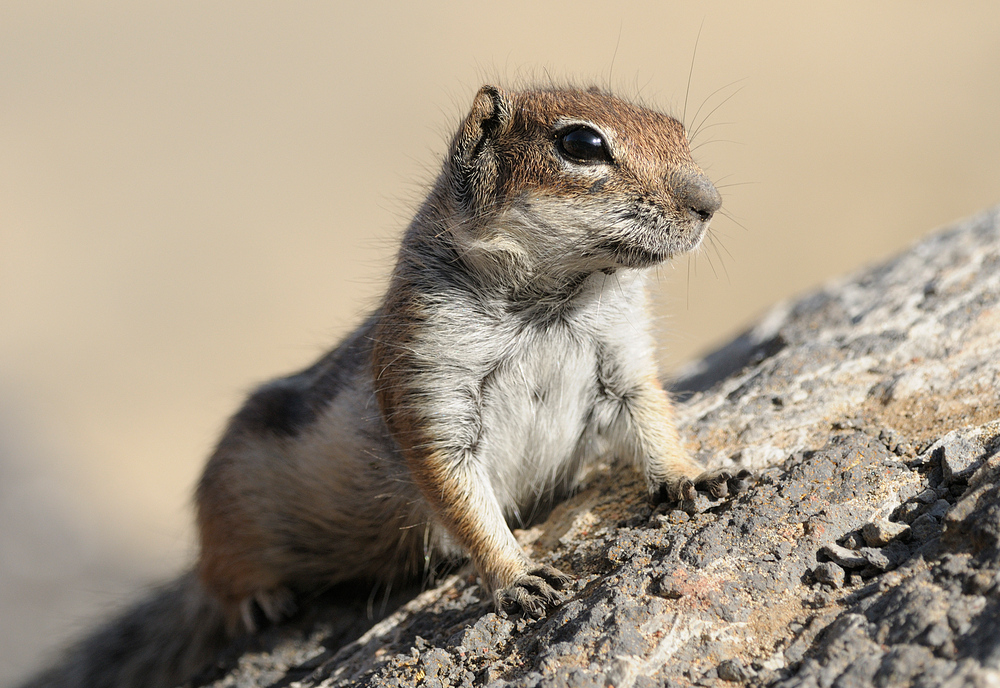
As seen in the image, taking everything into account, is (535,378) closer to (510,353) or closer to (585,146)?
(510,353)

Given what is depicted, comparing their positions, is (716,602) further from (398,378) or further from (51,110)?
(51,110)

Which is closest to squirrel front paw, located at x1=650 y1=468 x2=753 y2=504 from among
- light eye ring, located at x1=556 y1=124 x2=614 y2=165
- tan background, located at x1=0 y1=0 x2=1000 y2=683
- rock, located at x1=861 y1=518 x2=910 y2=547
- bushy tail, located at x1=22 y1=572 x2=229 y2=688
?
rock, located at x1=861 y1=518 x2=910 y2=547

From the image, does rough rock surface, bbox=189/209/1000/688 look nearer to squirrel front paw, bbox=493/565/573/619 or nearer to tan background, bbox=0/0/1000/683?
squirrel front paw, bbox=493/565/573/619

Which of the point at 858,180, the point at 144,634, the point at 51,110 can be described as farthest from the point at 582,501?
the point at 51,110

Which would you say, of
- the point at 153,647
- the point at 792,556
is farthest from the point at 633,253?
the point at 153,647

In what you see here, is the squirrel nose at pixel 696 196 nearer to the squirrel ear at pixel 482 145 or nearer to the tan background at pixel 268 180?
the squirrel ear at pixel 482 145

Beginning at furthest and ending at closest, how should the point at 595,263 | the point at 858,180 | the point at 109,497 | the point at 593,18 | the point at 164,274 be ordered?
1. the point at 593,18
2. the point at 164,274
3. the point at 858,180
4. the point at 109,497
5. the point at 595,263
